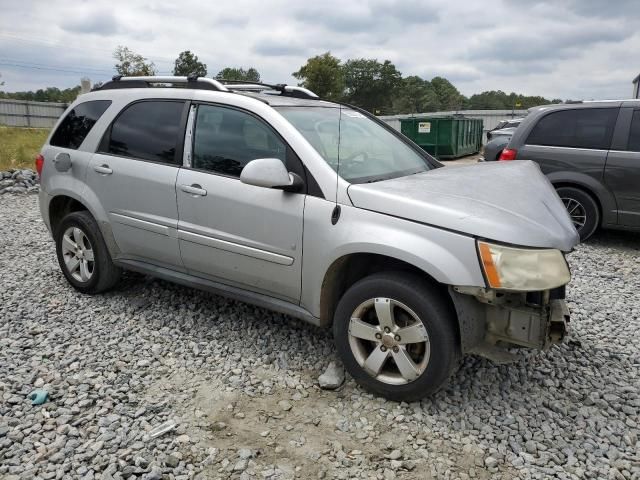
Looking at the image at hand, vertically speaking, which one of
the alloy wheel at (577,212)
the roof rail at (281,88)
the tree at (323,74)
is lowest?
the alloy wheel at (577,212)

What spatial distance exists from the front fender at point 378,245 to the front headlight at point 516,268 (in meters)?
0.05

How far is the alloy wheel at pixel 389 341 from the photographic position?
2912mm

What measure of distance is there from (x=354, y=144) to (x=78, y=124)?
248cm

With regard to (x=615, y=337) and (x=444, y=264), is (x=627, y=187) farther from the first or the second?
(x=444, y=264)

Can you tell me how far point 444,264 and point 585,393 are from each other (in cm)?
135

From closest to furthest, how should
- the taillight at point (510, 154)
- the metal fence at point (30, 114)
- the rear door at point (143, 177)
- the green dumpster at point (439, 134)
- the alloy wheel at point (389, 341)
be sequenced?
1. the alloy wheel at point (389, 341)
2. the rear door at point (143, 177)
3. the taillight at point (510, 154)
4. the green dumpster at point (439, 134)
5. the metal fence at point (30, 114)

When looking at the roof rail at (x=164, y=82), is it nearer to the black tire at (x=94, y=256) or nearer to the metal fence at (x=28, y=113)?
the black tire at (x=94, y=256)

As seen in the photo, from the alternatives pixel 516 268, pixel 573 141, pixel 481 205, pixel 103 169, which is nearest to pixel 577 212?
pixel 573 141

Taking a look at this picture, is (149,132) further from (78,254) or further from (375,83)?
(375,83)

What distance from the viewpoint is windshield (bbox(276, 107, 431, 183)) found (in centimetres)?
338

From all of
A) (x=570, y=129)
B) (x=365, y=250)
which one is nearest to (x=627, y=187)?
(x=570, y=129)

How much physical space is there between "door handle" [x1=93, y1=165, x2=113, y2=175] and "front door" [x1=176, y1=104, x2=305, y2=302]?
768 millimetres

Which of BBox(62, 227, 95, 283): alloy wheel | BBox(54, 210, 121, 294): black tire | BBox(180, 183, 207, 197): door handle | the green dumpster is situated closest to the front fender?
BBox(180, 183, 207, 197): door handle

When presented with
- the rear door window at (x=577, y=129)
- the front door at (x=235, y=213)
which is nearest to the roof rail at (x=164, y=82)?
the front door at (x=235, y=213)
